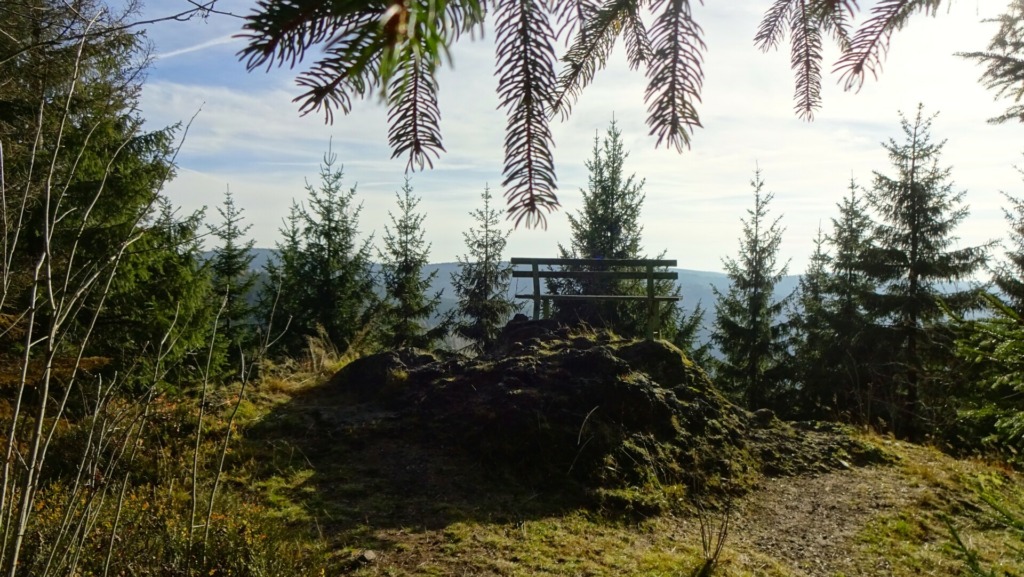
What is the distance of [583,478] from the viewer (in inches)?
180

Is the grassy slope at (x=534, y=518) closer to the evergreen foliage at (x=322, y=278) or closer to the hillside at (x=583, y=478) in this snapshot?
the hillside at (x=583, y=478)

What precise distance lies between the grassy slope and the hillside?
0.02 meters

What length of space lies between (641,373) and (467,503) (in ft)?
7.51

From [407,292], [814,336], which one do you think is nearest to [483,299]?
[407,292]

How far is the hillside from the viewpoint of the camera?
3670 millimetres

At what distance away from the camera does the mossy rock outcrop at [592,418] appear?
15.6ft

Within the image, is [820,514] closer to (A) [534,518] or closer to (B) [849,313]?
(A) [534,518]

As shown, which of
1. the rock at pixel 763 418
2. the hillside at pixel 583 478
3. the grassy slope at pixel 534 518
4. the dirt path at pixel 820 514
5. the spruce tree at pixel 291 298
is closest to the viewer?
the grassy slope at pixel 534 518

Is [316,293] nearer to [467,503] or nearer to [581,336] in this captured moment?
[581,336]

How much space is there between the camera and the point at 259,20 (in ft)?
1.63

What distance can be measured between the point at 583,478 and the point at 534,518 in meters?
0.67

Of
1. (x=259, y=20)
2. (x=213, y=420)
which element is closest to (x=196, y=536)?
(x=213, y=420)

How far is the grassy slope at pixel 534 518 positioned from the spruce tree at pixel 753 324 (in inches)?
424

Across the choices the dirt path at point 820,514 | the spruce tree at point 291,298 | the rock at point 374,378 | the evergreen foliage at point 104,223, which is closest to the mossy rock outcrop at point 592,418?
→ the rock at point 374,378
